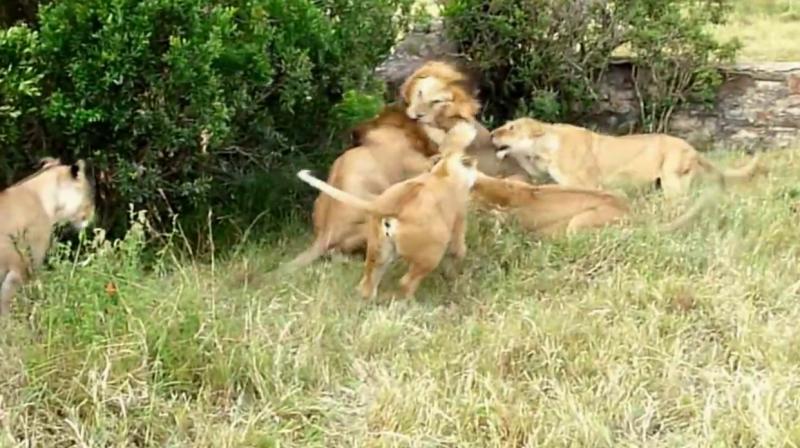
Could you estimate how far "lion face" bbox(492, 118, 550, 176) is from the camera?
7898mm

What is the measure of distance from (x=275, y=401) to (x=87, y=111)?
1.81 m

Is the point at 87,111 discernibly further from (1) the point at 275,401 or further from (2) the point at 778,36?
(2) the point at 778,36

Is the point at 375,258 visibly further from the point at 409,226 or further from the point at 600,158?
the point at 600,158

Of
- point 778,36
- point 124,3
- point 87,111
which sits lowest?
point 778,36

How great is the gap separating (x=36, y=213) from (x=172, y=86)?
828mm

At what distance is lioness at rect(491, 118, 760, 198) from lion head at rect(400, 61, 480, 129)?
0.43 metres

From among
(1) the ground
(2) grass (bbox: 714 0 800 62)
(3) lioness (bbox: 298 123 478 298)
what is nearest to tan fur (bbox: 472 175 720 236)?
(1) the ground

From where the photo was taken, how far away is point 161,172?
6.27 metres

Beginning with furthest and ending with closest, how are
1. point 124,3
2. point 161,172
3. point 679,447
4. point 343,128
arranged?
point 343,128 < point 161,172 < point 124,3 < point 679,447

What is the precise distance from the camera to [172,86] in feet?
19.3

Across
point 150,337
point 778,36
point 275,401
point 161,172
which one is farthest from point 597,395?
point 778,36

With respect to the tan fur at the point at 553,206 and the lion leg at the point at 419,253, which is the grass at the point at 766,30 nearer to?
the tan fur at the point at 553,206

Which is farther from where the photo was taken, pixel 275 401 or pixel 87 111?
pixel 87 111

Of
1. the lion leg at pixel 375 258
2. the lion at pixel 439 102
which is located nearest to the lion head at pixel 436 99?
the lion at pixel 439 102
